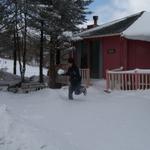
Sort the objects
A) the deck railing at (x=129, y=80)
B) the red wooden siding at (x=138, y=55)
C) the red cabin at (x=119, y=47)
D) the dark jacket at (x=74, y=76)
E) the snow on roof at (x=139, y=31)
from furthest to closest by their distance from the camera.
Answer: the red wooden siding at (x=138, y=55) < the red cabin at (x=119, y=47) < the snow on roof at (x=139, y=31) < the deck railing at (x=129, y=80) < the dark jacket at (x=74, y=76)

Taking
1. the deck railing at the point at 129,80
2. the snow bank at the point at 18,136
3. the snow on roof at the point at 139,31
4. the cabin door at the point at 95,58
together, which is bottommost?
the snow bank at the point at 18,136

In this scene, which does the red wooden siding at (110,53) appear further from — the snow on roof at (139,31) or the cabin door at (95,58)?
the snow on roof at (139,31)

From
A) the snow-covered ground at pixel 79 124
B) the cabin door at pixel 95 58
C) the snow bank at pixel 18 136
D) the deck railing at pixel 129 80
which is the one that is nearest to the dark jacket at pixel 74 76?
the snow-covered ground at pixel 79 124

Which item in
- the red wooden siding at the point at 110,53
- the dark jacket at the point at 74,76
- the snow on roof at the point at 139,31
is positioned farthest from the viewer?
the red wooden siding at the point at 110,53

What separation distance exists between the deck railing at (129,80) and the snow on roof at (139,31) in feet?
10.3

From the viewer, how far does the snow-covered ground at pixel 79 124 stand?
9.09m

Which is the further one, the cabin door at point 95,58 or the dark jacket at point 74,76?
the cabin door at point 95,58

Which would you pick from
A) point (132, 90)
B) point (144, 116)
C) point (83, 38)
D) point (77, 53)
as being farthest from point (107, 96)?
point (77, 53)

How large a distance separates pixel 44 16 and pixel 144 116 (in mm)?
13875

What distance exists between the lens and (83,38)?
26.0m

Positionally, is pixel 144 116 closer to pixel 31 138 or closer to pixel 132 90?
pixel 31 138

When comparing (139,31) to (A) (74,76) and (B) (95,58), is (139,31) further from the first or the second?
(A) (74,76)

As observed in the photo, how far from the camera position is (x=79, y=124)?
1117cm

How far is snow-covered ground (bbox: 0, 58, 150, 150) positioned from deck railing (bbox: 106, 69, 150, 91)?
5.17 ft
